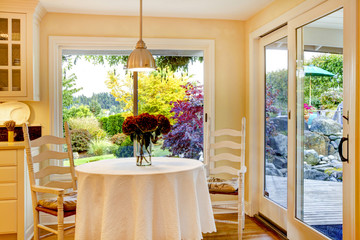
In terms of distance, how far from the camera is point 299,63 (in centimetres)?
301

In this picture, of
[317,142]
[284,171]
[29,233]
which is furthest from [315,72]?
[29,233]

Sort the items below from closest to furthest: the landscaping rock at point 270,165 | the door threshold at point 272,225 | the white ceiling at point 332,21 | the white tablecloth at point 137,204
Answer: the white tablecloth at point 137,204 < the white ceiling at point 332,21 < the door threshold at point 272,225 < the landscaping rock at point 270,165

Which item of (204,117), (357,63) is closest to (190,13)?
(204,117)

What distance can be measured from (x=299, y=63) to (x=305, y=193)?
3.77 feet

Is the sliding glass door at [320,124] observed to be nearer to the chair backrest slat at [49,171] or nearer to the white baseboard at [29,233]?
the chair backrest slat at [49,171]

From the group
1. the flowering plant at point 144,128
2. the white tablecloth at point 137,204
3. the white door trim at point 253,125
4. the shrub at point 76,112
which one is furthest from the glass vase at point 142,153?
the white door trim at point 253,125

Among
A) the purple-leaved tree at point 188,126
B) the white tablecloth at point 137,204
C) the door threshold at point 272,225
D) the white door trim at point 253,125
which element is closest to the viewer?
the white tablecloth at point 137,204

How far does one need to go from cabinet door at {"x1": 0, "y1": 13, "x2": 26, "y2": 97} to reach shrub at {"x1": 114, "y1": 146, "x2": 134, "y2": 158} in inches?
48.4

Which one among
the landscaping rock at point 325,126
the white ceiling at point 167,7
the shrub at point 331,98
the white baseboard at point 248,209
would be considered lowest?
the white baseboard at point 248,209

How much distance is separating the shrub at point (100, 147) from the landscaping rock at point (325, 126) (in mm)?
2322

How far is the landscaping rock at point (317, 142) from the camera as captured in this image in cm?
263

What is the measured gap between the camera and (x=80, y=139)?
4004 mm

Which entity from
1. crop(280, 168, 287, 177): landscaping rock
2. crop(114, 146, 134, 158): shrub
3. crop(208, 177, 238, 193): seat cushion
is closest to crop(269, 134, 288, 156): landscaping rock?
crop(280, 168, 287, 177): landscaping rock

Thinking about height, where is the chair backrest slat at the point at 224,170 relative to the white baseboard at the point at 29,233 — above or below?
above
